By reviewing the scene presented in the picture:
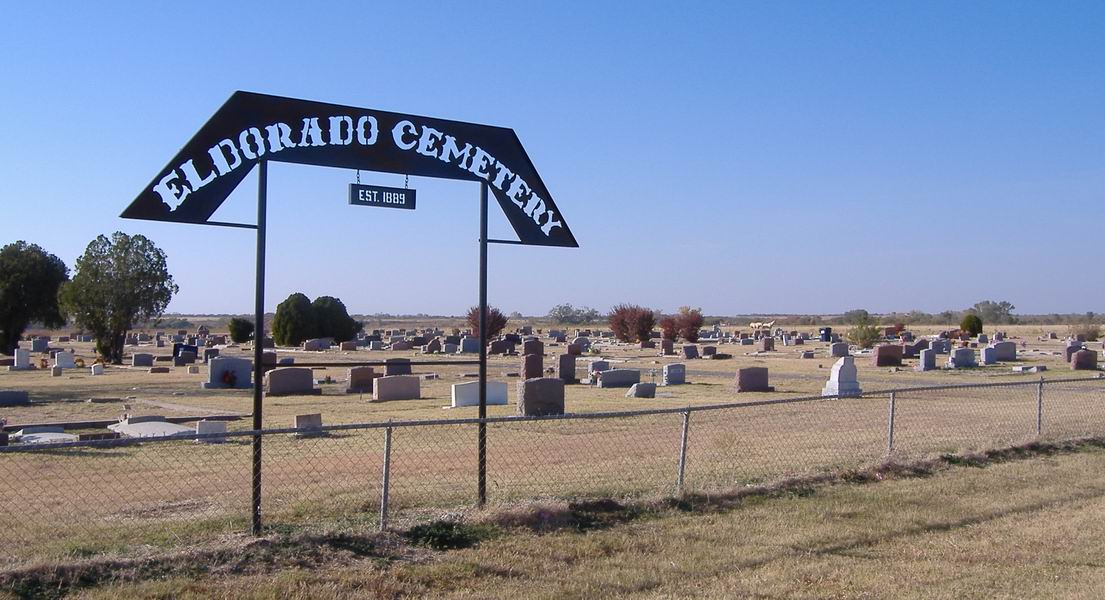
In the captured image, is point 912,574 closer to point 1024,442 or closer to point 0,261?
point 1024,442

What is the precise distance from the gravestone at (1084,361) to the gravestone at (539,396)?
955 inches

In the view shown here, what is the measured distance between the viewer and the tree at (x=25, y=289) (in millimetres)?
55688

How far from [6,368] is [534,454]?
37750 mm

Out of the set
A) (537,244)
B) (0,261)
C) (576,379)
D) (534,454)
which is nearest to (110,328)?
(0,261)

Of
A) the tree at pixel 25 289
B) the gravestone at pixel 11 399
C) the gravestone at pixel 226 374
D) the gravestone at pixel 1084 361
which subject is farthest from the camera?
the tree at pixel 25 289

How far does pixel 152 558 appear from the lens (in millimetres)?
6086

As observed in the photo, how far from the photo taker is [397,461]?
40.2 feet

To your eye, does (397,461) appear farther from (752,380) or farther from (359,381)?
(752,380)

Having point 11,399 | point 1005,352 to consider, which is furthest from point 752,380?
point 1005,352

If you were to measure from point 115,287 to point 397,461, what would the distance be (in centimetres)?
3637

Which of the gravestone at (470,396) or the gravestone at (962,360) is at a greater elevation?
the gravestone at (962,360)

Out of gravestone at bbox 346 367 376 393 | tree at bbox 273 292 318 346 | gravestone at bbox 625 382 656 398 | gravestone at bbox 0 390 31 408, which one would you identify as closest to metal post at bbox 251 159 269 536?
gravestone at bbox 625 382 656 398

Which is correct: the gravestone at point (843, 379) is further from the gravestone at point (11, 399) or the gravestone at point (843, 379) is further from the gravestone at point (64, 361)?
the gravestone at point (64, 361)

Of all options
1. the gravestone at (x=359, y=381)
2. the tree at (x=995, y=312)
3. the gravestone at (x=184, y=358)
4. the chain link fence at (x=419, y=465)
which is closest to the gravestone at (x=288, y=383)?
the gravestone at (x=359, y=381)
